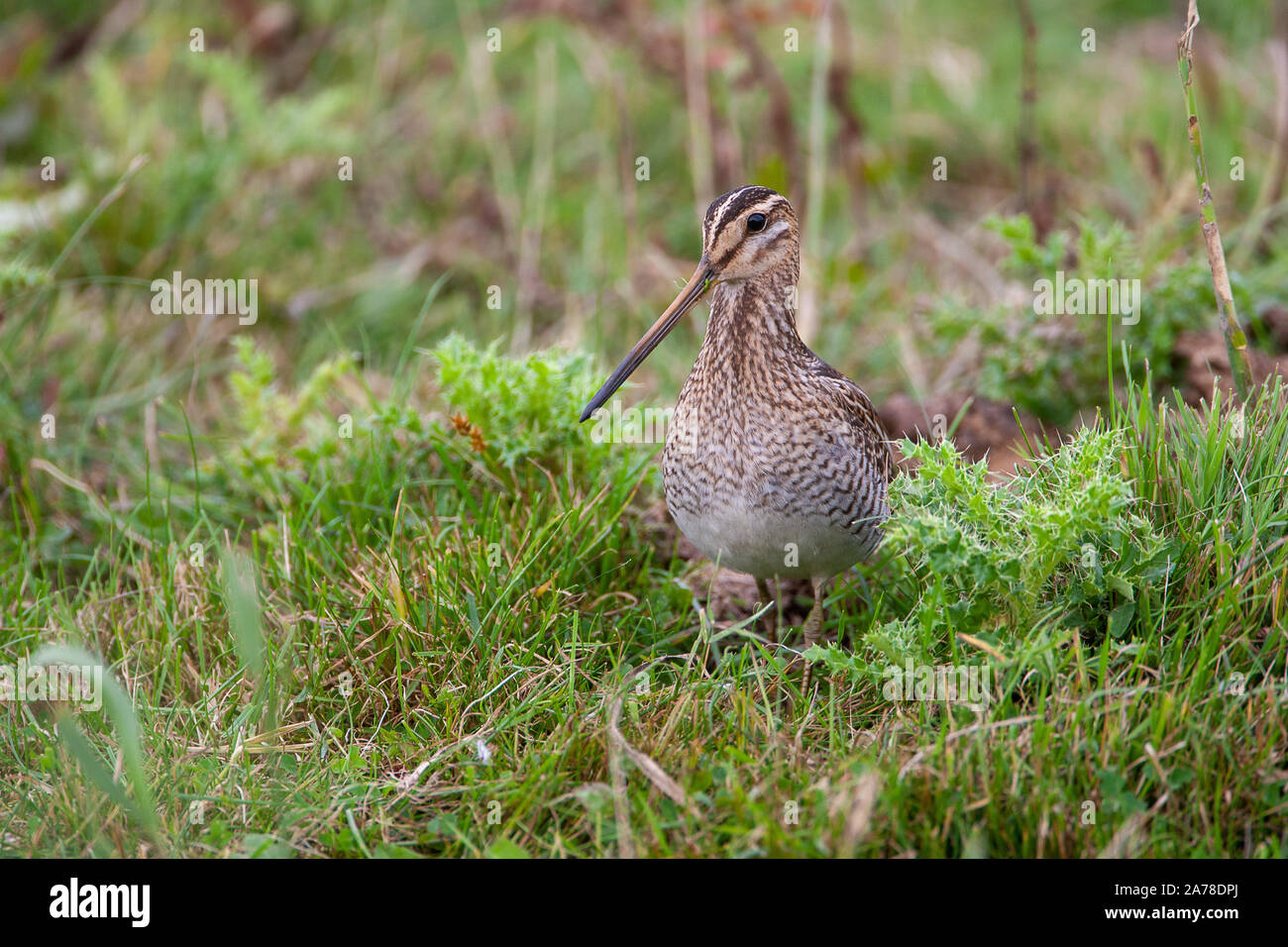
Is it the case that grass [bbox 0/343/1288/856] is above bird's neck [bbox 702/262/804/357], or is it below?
below

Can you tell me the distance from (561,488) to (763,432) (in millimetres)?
838

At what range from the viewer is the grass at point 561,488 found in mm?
3051

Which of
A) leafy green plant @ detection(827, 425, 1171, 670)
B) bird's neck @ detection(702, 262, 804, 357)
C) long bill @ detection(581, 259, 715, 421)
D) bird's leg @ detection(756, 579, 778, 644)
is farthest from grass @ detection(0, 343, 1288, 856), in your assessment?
bird's neck @ detection(702, 262, 804, 357)

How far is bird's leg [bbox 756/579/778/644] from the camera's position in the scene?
4156mm

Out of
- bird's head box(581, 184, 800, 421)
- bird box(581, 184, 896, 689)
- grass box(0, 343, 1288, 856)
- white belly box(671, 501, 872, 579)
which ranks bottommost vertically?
grass box(0, 343, 1288, 856)

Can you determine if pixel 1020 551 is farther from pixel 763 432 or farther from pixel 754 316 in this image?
pixel 754 316

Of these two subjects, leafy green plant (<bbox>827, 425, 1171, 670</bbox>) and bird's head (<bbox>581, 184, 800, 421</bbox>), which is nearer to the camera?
leafy green plant (<bbox>827, 425, 1171, 670</bbox>)

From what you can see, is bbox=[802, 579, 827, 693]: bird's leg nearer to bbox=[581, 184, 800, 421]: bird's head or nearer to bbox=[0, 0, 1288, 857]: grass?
bbox=[0, 0, 1288, 857]: grass

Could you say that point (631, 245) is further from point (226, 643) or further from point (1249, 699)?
point (1249, 699)

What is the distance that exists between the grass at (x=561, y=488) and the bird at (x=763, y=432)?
26 centimetres

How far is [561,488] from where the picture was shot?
4246 millimetres

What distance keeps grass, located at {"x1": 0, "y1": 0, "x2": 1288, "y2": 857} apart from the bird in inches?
10.3
